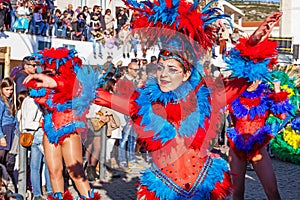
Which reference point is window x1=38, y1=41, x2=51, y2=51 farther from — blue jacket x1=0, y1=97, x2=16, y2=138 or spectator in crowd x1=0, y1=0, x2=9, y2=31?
blue jacket x1=0, y1=97, x2=16, y2=138

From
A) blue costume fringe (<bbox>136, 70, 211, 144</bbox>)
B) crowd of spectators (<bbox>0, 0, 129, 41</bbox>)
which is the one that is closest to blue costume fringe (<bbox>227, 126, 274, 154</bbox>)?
blue costume fringe (<bbox>136, 70, 211, 144</bbox>)

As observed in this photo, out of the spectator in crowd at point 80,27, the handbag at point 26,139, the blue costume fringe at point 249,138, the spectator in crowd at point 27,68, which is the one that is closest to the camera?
the blue costume fringe at point 249,138

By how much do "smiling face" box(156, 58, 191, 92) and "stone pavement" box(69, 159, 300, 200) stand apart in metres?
2.98

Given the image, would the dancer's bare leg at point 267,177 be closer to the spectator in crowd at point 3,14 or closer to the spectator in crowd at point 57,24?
the spectator in crowd at point 3,14

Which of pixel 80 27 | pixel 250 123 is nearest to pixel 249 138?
pixel 250 123

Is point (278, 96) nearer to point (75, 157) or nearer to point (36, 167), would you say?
point (75, 157)

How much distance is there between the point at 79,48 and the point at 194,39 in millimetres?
12409

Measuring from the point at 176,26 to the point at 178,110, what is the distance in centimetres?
54

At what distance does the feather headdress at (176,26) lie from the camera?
10.4 ft

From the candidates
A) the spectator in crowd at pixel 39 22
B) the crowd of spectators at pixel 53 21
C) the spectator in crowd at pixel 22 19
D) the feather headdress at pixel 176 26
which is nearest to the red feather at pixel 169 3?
the feather headdress at pixel 176 26

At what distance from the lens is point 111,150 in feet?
26.8

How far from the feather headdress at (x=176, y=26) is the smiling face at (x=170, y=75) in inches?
3.1

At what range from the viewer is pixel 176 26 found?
315 centimetres

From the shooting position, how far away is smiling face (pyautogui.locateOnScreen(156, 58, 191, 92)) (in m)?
3.20
